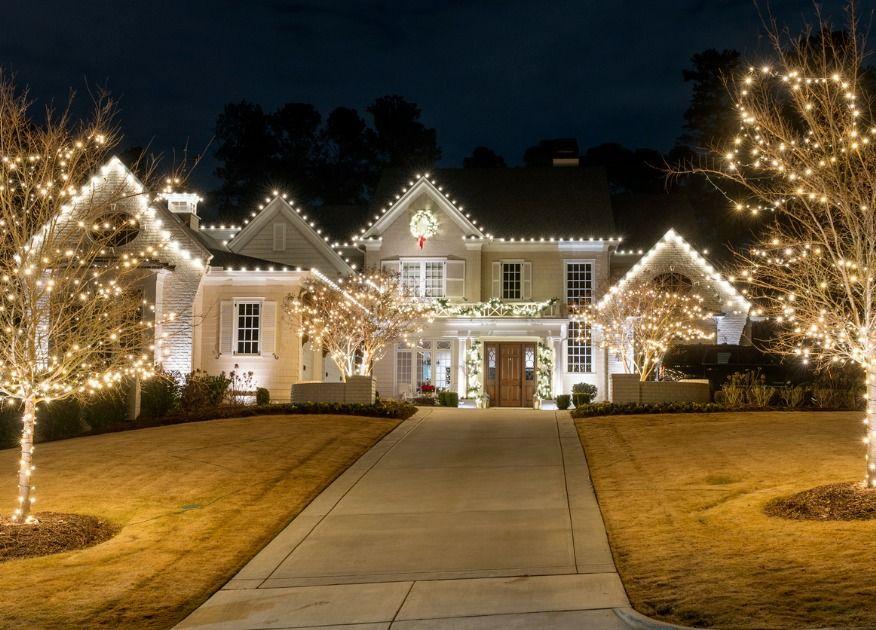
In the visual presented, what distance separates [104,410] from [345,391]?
6.42 metres

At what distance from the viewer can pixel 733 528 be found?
1139 centimetres

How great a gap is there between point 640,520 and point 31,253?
29.9ft

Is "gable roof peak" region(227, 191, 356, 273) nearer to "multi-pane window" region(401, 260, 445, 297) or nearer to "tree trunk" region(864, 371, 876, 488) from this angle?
A: "multi-pane window" region(401, 260, 445, 297)

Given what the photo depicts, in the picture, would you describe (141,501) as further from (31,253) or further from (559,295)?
(559,295)

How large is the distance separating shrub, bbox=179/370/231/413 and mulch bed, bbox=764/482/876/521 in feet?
57.4

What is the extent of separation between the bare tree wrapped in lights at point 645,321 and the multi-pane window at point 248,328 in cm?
1068

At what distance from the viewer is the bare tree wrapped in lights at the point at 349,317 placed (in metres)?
27.2

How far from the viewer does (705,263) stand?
31781mm

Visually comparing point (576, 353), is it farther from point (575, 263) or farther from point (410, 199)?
point (410, 199)

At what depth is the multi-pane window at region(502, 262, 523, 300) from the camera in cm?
3450

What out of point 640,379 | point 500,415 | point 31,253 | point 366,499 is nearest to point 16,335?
point 31,253

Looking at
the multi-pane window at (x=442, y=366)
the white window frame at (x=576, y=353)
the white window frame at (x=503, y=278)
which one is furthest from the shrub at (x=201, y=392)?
the white window frame at (x=576, y=353)

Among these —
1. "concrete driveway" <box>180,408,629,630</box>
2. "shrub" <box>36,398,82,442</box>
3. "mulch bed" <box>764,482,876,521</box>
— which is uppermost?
"shrub" <box>36,398,82,442</box>

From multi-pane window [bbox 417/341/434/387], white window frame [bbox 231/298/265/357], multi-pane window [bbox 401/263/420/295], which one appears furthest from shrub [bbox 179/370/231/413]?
multi-pane window [bbox 401/263/420/295]
